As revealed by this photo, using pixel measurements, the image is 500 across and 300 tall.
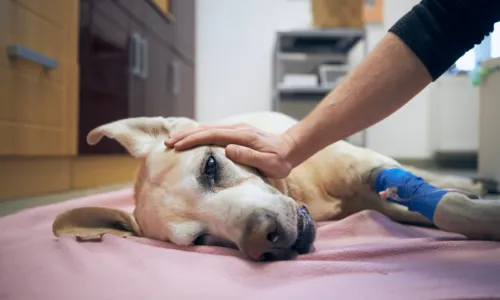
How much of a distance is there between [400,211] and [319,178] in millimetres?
280

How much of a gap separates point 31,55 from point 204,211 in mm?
1417

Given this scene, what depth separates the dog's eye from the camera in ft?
3.72

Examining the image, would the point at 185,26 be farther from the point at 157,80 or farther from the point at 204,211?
the point at 204,211

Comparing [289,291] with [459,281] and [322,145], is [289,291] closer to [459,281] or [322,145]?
[459,281]

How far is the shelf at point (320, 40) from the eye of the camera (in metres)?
4.34

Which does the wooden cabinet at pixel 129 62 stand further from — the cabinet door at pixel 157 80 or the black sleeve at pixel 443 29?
the black sleeve at pixel 443 29

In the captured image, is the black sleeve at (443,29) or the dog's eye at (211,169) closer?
the black sleeve at (443,29)

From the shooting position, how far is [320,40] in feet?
15.2

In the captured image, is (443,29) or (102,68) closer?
(443,29)

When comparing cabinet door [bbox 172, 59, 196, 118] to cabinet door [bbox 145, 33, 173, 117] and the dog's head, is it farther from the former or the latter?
the dog's head

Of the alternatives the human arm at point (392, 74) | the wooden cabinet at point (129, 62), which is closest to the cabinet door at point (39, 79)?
the wooden cabinet at point (129, 62)

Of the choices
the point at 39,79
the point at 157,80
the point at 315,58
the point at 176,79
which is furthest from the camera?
the point at 315,58

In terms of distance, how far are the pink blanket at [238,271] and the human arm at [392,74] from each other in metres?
0.26

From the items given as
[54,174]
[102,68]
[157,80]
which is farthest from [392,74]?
[157,80]
